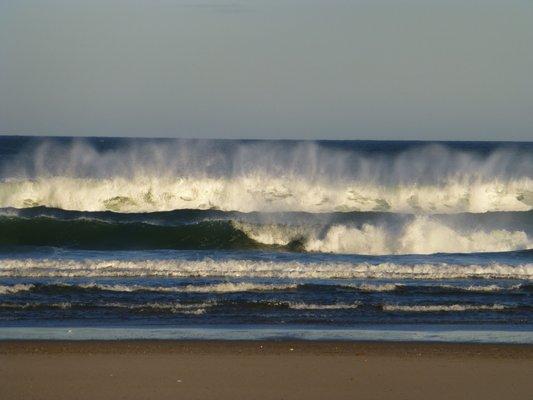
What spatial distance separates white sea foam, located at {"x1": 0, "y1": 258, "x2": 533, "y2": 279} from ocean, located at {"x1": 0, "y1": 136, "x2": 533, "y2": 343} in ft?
0.18

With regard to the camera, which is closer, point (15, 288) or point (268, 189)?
point (15, 288)

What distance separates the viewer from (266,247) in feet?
75.0

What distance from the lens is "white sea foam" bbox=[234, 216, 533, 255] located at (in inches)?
904

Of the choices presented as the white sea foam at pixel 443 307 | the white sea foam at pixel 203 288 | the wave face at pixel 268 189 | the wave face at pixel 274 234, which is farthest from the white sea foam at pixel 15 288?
the wave face at pixel 268 189

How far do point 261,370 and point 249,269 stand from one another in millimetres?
7804

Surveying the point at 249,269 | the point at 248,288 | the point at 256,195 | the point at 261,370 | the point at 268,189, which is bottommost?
the point at 261,370

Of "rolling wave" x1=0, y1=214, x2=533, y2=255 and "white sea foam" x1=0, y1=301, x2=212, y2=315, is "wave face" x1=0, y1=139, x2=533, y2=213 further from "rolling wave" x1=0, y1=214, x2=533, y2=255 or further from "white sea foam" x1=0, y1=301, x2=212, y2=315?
"white sea foam" x1=0, y1=301, x2=212, y2=315

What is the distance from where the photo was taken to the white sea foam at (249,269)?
1627 centimetres

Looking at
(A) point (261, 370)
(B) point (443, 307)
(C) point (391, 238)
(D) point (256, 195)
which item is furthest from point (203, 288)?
(D) point (256, 195)

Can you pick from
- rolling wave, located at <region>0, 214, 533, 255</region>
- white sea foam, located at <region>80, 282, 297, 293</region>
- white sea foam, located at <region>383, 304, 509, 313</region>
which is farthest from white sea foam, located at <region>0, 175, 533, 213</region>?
white sea foam, located at <region>383, 304, 509, 313</region>

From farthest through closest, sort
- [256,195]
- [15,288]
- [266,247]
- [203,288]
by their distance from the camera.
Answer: [256,195], [266,247], [203,288], [15,288]

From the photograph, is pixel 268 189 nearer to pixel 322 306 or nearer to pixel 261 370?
pixel 322 306

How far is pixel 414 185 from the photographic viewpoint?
30719mm

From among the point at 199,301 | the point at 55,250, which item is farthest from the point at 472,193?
the point at 199,301
